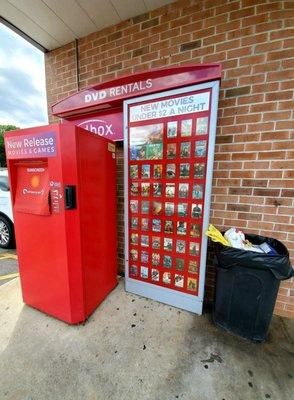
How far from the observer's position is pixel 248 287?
5.22 feet

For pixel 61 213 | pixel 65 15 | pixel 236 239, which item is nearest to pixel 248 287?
pixel 236 239

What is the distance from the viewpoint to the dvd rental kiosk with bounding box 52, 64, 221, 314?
1.65 metres

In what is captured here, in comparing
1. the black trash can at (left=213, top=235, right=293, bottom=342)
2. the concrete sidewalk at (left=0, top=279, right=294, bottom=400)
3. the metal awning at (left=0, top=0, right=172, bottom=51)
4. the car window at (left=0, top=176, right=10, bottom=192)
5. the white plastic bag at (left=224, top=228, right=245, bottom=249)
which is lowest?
the concrete sidewalk at (left=0, top=279, right=294, bottom=400)

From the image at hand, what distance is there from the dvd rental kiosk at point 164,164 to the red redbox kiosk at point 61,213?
34 cm

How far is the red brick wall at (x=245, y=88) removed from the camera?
1.61 metres

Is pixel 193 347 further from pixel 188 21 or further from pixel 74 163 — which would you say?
pixel 188 21

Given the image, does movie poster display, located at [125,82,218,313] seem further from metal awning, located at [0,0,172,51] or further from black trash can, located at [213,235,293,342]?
metal awning, located at [0,0,172,51]

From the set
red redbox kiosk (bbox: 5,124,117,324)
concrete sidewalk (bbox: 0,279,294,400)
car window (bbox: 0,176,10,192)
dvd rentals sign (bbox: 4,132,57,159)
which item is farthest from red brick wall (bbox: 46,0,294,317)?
car window (bbox: 0,176,10,192)

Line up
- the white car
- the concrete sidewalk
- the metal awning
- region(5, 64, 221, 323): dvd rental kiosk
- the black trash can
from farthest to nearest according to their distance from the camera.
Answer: the white car → the metal awning → region(5, 64, 221, 323): dvd rental kiosk → the black trash can → the concrete sidewalk

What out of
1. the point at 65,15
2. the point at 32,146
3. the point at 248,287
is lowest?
the point at 248,287

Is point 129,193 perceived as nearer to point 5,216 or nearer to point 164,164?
point 164,164

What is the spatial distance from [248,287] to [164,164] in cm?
133

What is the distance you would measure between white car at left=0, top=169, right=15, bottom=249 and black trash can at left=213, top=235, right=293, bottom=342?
12.7ft

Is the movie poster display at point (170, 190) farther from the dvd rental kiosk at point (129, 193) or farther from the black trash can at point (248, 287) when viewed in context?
the black trash can at point (248, 287)
